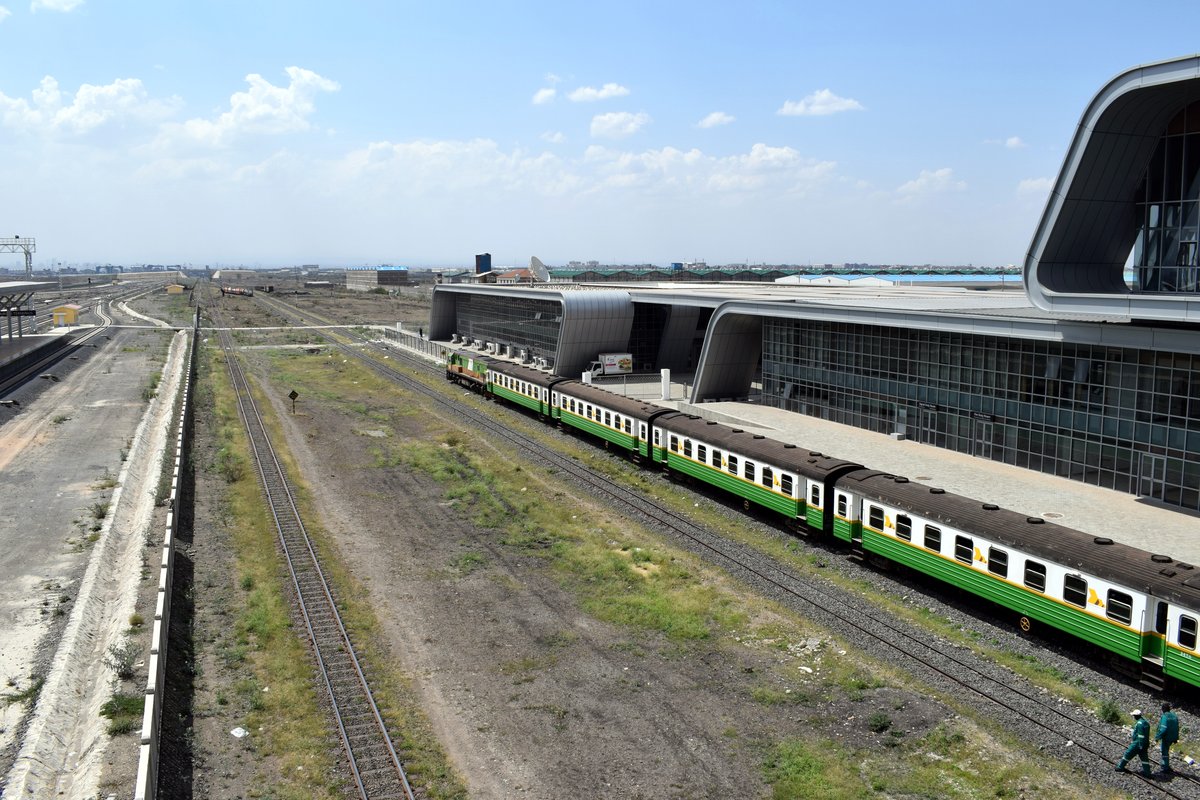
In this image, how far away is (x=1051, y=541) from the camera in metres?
20.9

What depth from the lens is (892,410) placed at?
39375 millimetres

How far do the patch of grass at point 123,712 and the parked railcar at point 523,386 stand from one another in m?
33.8

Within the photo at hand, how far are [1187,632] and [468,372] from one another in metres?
55.4

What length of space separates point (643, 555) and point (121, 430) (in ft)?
121

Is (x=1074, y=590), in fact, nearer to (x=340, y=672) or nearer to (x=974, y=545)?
(x=974, y=545)

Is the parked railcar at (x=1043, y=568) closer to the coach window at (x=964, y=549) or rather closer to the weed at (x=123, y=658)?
the coach window at (x=964, y=549)

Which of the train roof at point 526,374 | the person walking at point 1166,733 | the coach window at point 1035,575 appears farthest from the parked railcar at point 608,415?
the person walking at point 1166,733

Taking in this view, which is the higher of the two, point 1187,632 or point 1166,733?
point 1187,632

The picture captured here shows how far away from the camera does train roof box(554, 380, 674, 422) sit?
40.7 metres

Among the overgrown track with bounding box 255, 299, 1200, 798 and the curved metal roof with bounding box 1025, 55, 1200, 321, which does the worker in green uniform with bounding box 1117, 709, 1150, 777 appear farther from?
the curved metal roof with bounding box 1025, 55, 1200, 321

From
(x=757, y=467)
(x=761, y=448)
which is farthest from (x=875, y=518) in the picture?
(x=761, y=448)

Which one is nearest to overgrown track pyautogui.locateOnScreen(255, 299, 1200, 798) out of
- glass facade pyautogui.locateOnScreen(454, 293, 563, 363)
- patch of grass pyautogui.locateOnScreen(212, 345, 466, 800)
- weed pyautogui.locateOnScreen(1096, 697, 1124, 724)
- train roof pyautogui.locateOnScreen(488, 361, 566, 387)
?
weed pyautogui.locateOnScreen(1096, 697, 1124, 724)

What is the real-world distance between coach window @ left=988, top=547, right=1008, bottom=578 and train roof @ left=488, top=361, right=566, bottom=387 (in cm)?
3161

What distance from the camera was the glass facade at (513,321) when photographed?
230ft
